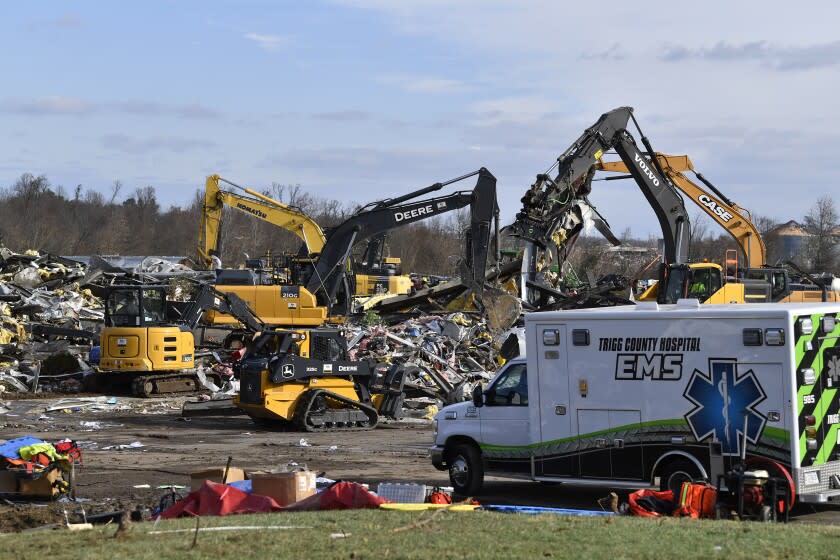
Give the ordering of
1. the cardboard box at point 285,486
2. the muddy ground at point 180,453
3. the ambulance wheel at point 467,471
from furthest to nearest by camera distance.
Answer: the ambulance wheel at point 467,471 → the muddy ground at point 180,453 → the cardboard box at point 285,486

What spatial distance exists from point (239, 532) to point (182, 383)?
21.0 m

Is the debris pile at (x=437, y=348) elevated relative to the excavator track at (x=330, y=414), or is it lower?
elevated

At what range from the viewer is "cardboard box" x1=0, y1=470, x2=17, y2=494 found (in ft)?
49.3

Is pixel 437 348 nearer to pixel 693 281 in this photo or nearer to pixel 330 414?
pixel 693 281

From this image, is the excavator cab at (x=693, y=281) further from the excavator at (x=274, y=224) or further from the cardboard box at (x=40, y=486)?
the cardboard box at (x=40, y=486)

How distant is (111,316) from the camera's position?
30812 mm

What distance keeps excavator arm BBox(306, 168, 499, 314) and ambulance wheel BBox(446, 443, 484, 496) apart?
21.0 metres

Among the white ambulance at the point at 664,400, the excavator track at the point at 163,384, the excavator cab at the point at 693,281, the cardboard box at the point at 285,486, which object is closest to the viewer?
the cardboard box at the point at 285,486

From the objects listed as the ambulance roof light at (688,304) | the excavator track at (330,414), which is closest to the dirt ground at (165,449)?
the excavator track at (330,414)

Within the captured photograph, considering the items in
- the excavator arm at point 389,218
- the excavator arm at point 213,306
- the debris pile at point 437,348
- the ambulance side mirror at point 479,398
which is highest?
the excavator arm at point 389,218

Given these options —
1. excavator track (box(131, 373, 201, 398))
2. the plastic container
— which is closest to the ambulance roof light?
the plastic container

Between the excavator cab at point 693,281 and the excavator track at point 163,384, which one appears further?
the excavator cab at point 693,281

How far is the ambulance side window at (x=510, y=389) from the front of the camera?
50.5ft

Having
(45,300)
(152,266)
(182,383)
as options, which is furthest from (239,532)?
(152,266)
